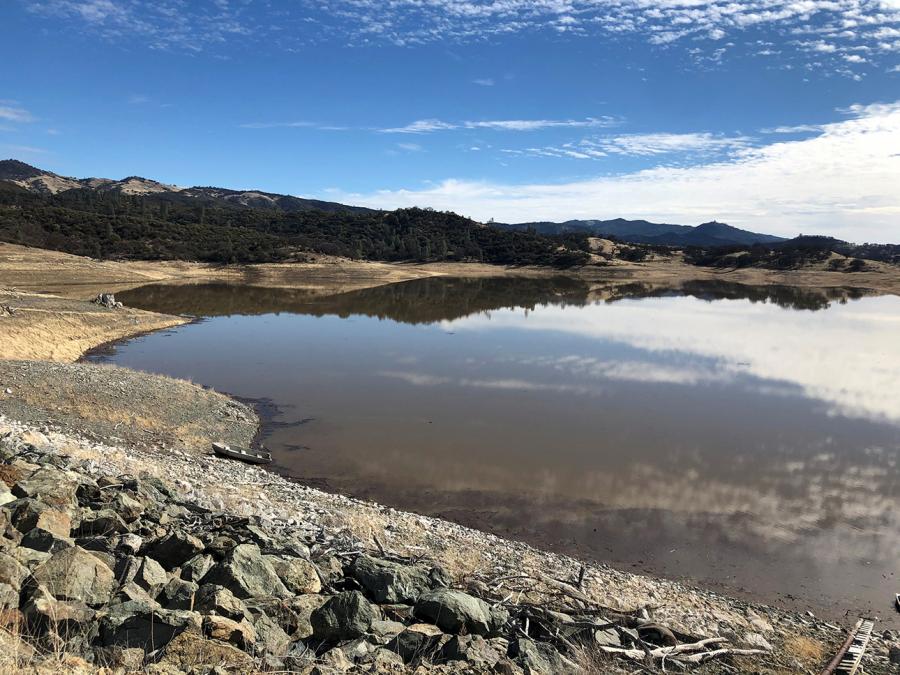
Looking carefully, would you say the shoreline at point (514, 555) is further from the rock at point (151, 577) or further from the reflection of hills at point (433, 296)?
the reflection of hills at point (433, 296)

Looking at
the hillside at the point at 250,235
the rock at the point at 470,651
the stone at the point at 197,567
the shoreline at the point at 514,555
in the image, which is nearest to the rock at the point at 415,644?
the rock at the point at 470,651

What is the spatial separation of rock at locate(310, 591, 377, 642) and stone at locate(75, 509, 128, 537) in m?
2.68

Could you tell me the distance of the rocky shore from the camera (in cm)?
450

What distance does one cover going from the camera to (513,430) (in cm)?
1773

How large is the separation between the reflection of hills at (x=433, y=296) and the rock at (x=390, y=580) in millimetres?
35357

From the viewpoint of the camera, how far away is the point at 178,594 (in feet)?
17.5

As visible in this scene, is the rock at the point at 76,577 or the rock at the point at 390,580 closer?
the rock at the point at 76,577

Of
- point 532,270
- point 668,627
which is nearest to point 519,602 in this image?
point 668,627

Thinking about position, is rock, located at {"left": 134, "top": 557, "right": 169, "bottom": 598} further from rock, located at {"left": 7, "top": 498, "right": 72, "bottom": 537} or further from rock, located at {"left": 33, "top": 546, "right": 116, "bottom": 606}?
rock, located at {"left": 7, "top": 498, "right": 72, "bottom": 537}

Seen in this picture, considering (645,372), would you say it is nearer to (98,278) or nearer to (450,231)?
(98,278)

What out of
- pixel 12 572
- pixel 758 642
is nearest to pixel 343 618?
pixel 12 572

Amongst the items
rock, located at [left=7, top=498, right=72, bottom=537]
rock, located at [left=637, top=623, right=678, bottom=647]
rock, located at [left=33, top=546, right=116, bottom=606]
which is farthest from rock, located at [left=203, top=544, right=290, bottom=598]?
rock, located at [left=637, top=623, right=678, bottom=647]

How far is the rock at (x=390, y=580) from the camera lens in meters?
6.29

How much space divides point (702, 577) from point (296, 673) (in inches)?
342
